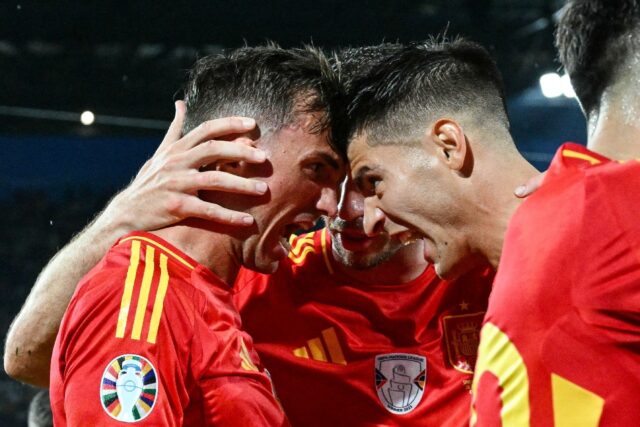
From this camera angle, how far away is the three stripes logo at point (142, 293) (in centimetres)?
173

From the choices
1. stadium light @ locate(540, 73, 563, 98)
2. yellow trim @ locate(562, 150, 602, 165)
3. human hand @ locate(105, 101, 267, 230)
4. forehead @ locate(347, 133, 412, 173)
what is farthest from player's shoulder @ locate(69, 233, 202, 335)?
stadium light @ locate(540, 73, 563, 98)

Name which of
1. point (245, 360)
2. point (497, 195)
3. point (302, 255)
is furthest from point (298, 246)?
point (497, 195)

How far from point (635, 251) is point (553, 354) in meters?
0.19

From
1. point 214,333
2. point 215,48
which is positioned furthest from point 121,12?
point 214,333

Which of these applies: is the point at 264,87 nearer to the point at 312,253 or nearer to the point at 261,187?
the point at 261,187

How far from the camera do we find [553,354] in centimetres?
130

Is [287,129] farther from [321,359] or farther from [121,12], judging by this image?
[121,12]

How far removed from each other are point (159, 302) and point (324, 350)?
0.72 meters

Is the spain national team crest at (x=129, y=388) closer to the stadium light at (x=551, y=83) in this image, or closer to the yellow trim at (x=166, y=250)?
the yellow trim at (x=166, y=250)

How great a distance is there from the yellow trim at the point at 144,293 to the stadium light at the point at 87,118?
7.18 meters

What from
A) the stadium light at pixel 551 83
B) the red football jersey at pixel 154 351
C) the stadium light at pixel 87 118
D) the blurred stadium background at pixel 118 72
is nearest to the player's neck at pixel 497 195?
the red football jersey at pixel 154 351

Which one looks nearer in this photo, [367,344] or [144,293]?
[144,293]

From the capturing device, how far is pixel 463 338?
2348mm

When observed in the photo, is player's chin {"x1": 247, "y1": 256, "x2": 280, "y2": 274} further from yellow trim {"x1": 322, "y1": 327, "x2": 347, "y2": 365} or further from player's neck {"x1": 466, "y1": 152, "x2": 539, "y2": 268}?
player's neck {"x1": 466, "y1": 152, "x2": 539, "y2": 268}
